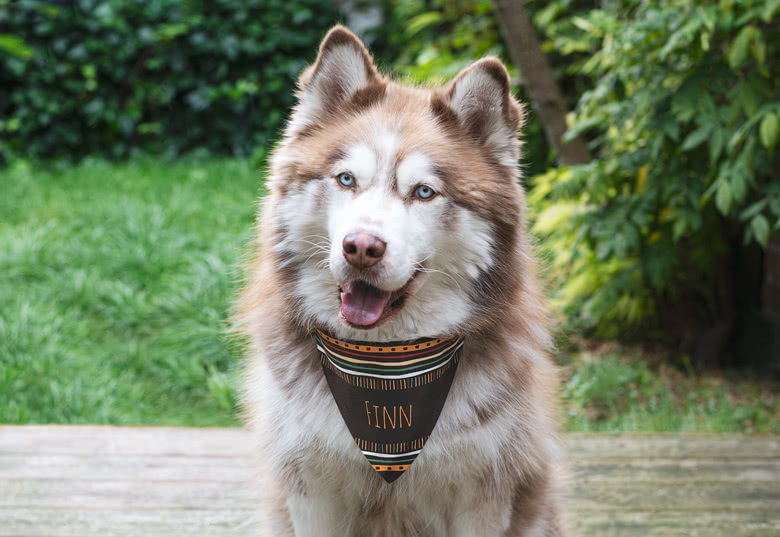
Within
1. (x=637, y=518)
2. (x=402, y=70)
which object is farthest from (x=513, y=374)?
(x=402, y=70)

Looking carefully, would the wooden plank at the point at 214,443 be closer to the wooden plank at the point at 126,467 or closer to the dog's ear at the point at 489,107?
the wooden plank at the point at 126,467

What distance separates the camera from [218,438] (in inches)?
125

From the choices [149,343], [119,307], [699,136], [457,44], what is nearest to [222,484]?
[149,343]

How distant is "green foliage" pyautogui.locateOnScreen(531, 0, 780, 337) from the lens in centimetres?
304

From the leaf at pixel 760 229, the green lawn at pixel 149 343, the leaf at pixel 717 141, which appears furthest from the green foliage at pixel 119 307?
the leaf at pixel 760 229

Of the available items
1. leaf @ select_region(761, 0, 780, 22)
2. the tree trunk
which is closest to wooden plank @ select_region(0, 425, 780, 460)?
leaf @ select_region(761, 0, 780, 22)

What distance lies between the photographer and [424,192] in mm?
1902

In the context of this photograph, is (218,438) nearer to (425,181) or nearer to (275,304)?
(275,304)

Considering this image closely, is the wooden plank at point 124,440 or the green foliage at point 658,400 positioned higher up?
the green foliage at point 658,400

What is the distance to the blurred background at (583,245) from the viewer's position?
321 cm

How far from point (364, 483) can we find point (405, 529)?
204 millimetres

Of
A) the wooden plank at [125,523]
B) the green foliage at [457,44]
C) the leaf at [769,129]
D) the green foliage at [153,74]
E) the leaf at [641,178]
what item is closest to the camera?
the wooden plank at [125,523]

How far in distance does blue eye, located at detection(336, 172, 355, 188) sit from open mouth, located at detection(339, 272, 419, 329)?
25cm

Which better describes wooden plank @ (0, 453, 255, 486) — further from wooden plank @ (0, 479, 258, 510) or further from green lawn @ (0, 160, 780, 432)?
green lawn @ (0, 160, 780, 432)
